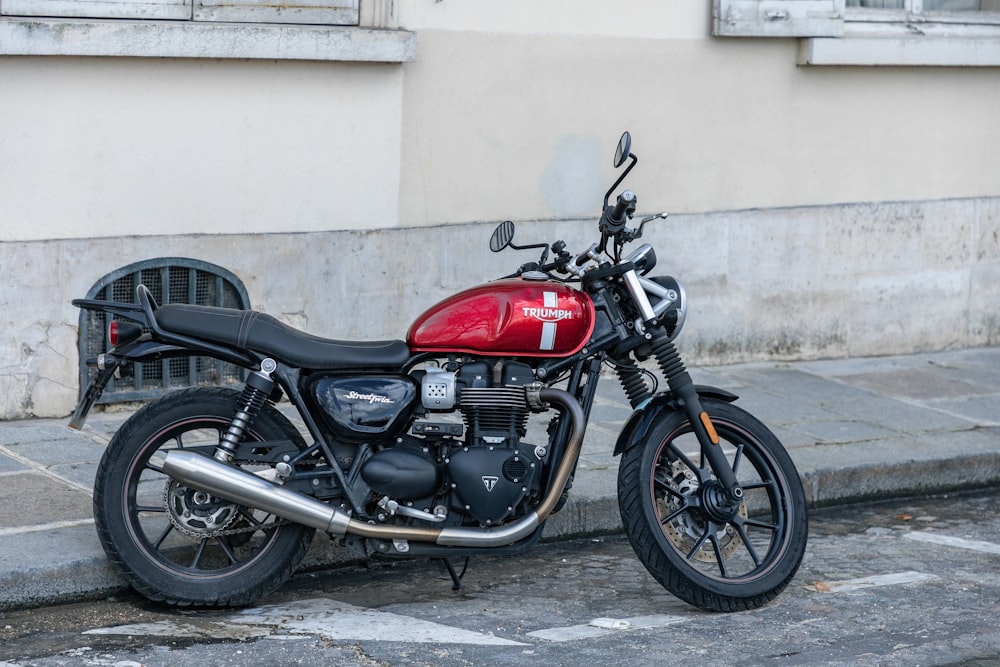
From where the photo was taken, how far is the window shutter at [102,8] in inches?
251

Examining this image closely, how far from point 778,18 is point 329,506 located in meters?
4.74

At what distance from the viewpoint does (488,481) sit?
15.3 ft

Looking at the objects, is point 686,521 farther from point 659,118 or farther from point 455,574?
point 659,118

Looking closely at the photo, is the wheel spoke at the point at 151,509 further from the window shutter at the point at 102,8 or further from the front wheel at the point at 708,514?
the window shutter at the point at 102,8

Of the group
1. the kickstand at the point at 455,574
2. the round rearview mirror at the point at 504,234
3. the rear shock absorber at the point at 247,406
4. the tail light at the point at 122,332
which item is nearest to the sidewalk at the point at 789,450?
the kickstand at the point at 455,574

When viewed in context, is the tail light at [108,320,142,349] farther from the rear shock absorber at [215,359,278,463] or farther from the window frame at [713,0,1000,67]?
the window frame at [713,0,1000,67]

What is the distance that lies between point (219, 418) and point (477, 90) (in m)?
3.30

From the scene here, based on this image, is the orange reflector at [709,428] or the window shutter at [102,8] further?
the window shutter at [102,8]

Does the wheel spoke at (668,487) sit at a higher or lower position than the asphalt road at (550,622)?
higher

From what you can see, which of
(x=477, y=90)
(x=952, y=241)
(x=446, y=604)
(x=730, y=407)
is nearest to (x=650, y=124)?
(x=477, y=90)

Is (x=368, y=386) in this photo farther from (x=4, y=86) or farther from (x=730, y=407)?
(x=4, y=86)

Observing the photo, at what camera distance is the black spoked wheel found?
457 cm

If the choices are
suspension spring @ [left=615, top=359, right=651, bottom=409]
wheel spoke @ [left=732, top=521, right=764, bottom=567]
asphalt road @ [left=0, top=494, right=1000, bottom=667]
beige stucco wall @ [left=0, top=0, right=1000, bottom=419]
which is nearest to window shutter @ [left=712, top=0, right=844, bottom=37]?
beige stucco wall @ [left=0, top=0, right=1000, bottom=419]

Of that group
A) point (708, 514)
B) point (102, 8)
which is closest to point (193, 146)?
point (102, 8)
